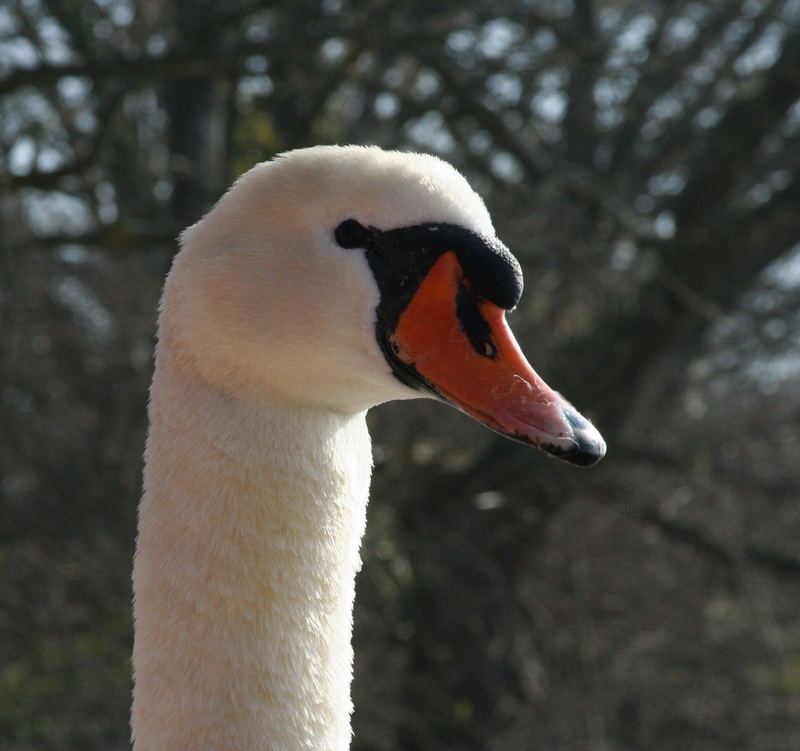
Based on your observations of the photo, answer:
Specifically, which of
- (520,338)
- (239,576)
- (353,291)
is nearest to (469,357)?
(353,291)

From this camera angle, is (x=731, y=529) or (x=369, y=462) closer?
(x=369, y=462)

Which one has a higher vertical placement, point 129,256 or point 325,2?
point 325,2

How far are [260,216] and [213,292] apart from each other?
0.17 metres

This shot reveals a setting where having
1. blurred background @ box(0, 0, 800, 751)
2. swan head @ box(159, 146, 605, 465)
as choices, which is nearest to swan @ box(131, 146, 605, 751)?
swan head @ box(159, 146, 605, 465)

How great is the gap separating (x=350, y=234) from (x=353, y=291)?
11 cm

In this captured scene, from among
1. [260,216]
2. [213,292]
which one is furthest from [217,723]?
[260,216]

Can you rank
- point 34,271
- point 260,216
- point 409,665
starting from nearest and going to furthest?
point 260,216
point 34,271
point 409,665

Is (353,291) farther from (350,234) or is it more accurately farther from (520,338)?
(520,338)

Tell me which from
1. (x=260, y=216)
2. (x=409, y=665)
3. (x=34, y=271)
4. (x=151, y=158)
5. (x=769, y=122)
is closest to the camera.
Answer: (x=260, y=216)

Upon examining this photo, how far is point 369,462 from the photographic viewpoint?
244 centimetres

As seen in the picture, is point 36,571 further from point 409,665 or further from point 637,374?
point 637,374

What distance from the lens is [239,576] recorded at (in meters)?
2.21

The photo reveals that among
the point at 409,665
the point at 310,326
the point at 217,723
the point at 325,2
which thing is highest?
the point at 310,326

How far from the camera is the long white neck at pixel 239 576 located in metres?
2.17
